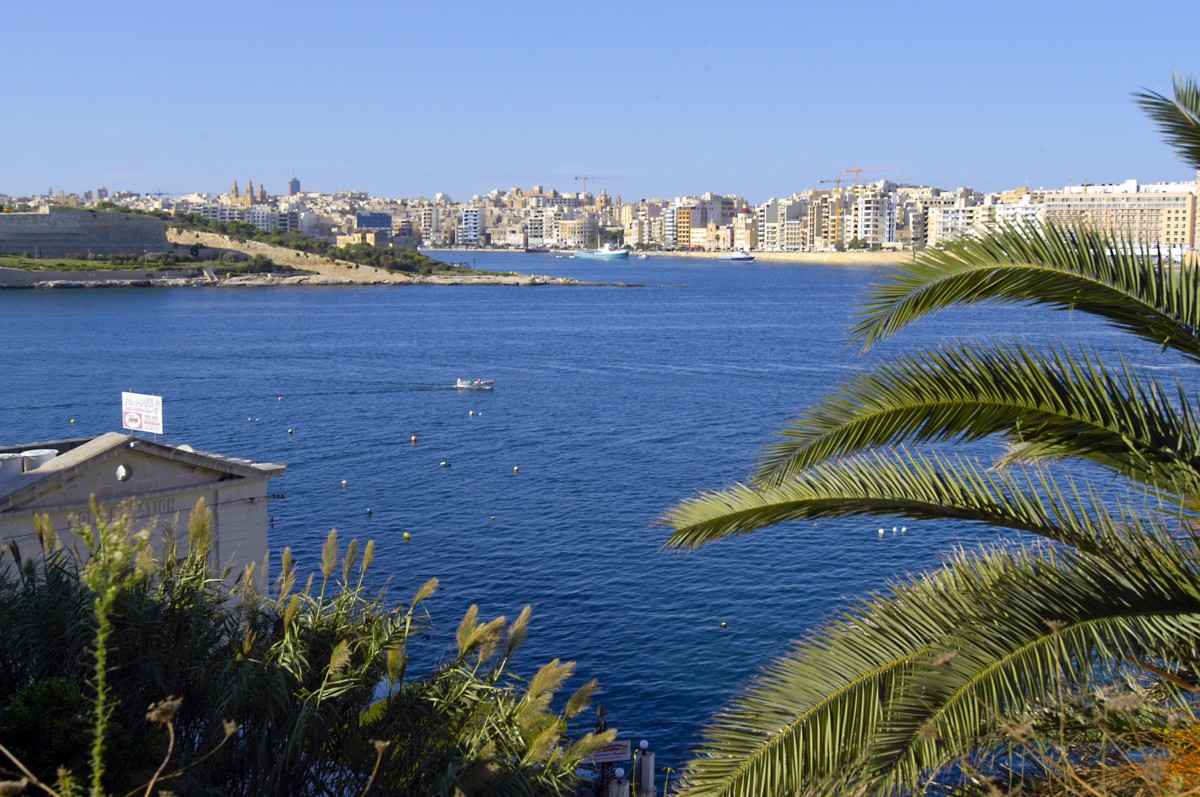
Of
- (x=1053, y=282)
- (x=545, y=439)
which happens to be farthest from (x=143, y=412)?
(x=545, y=439)

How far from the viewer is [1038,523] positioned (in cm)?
351

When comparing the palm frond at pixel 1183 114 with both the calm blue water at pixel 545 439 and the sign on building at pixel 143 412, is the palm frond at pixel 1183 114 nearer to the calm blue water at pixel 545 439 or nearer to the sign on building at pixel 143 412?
the calm blue water at pixel 545 439

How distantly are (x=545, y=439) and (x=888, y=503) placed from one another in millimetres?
26549

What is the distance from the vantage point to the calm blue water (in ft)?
52.3

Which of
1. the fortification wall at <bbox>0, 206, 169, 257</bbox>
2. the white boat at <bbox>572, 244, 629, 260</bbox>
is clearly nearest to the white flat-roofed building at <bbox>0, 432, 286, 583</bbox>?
the fortification wall at <bbox>0, 206, 169, 257</bbox>

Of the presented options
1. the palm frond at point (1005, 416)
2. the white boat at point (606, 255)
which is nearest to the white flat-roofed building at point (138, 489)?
the palm frond at point (1005, 416)

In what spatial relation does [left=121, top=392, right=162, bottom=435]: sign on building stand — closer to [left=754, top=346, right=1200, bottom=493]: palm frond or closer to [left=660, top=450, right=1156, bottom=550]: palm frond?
[left=660, top=450, right=1156, bottom=550]: palm frond

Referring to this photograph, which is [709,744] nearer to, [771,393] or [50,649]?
[50,649]

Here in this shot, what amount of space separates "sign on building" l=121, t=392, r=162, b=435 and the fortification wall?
98.2 m

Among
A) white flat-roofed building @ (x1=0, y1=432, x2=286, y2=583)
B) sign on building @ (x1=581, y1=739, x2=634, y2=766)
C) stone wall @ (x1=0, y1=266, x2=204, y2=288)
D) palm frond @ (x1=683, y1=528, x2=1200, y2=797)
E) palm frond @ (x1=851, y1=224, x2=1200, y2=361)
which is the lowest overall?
sign on building @ (x1=581, y1=739, x2=634, y2=766)

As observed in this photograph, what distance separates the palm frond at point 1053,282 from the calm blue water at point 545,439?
0.65 feet

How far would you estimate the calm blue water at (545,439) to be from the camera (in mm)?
15953

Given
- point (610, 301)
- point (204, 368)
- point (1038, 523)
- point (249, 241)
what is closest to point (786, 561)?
point (1038, 523)

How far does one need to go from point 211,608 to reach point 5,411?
3177cm
